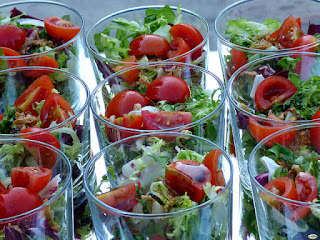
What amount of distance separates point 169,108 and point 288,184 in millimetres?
338

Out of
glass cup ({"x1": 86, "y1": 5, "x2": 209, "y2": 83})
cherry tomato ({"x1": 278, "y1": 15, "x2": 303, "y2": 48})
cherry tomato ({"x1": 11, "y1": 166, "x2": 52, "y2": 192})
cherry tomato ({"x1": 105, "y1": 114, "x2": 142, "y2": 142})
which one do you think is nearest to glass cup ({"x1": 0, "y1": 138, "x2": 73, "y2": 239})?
cherry tomato ({"x1": 11, "y1": 166, "x2": 52, "y2": 192})

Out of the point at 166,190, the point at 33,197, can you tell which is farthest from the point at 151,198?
the point at 33,197

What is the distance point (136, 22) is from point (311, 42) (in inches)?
18.2

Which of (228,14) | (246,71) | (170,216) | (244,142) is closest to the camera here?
(170,216)

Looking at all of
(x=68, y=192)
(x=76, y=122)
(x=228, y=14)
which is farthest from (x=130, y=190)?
(x=228, y=14)

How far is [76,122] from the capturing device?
1.03 m

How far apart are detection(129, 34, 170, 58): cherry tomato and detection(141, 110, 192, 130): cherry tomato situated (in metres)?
0.31

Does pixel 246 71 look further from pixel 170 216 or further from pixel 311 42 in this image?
pixel 170 216

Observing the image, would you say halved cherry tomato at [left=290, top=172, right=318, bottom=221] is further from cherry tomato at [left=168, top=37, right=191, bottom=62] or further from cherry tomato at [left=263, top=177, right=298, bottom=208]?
cherry tomato at [left=168, top=37, right=191, bottom=62]

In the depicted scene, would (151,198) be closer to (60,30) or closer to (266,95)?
(266,95)

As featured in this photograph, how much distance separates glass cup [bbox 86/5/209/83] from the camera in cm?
123

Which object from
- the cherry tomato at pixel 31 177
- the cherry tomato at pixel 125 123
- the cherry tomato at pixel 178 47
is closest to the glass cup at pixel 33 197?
the cherry tomato at pixel 31 177

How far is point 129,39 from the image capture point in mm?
1412

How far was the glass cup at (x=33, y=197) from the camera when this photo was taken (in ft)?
2.44
